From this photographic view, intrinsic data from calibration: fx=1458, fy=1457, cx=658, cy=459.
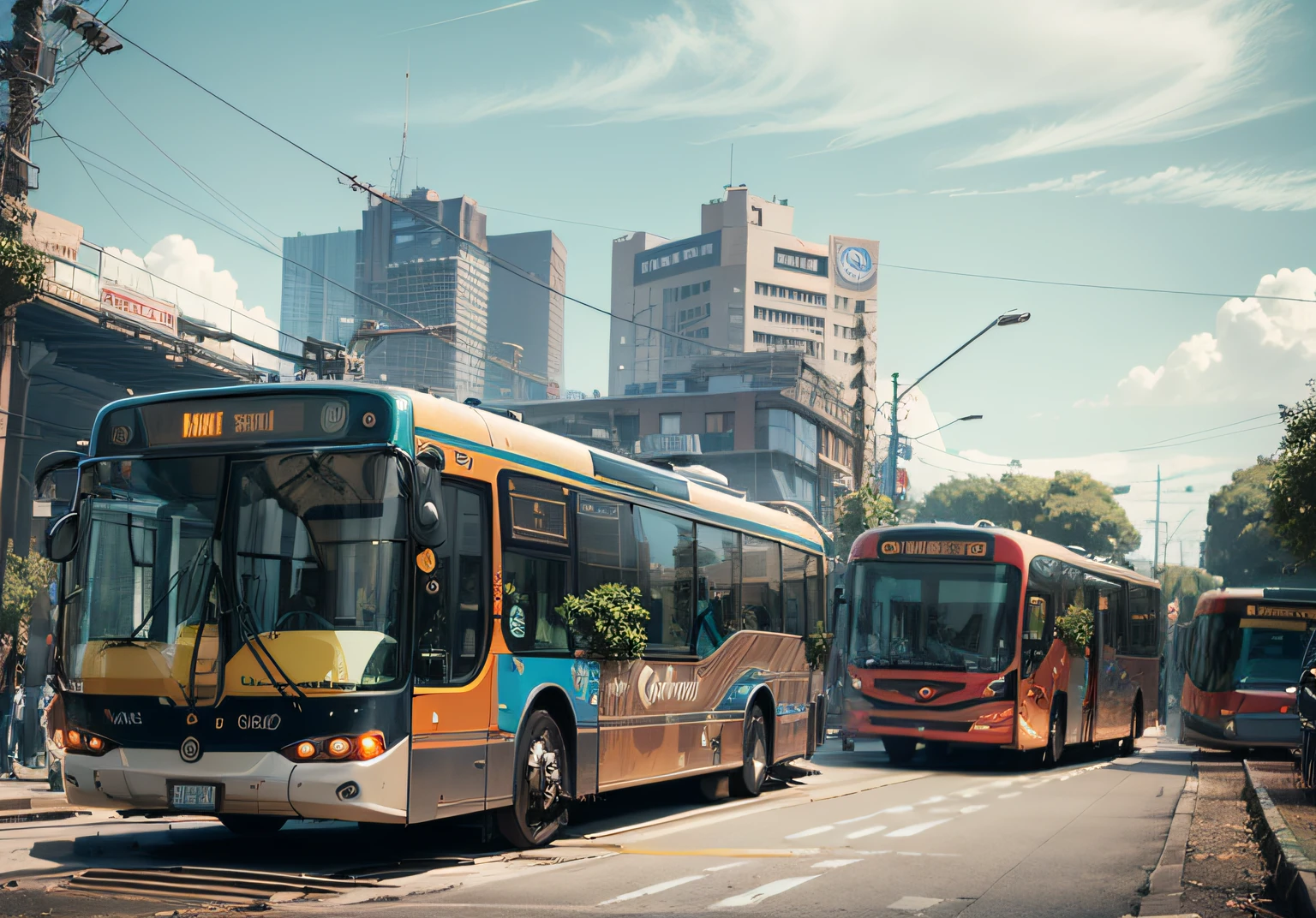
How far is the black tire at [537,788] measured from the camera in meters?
10.7

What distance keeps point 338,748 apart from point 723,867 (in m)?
2.82

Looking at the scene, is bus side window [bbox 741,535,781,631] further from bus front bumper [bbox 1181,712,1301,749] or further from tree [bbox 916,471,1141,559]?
tree [bbox 916,471,1141,559]

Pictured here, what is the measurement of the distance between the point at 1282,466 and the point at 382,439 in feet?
73.9

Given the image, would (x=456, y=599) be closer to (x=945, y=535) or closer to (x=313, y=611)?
(x=313, y=611)

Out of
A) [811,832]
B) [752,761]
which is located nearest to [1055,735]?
[752,761]

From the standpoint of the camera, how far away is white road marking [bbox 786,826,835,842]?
475 inches

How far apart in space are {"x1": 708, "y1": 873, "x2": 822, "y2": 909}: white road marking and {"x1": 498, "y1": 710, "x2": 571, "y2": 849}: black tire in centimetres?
223

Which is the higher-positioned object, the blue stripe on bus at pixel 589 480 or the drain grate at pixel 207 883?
the blue stripe on bus at pixel 589 480

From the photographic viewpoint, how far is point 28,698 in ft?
59.6

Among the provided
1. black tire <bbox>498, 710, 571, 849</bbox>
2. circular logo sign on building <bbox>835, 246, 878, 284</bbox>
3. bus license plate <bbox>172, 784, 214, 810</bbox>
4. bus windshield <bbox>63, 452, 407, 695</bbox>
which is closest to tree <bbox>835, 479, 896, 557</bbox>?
black tire <bbox>498, 710, 571, 849</bbox>

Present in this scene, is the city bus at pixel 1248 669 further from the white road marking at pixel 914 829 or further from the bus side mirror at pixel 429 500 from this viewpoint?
the bus side mirror at pixel 429 500

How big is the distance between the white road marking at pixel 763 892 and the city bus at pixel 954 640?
11.0m

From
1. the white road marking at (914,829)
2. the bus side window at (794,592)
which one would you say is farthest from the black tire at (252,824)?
the bus side window at (794,592)

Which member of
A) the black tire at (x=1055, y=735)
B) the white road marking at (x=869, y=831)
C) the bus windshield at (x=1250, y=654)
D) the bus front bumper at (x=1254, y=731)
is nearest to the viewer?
the white road marking at (x=869, y=831)
